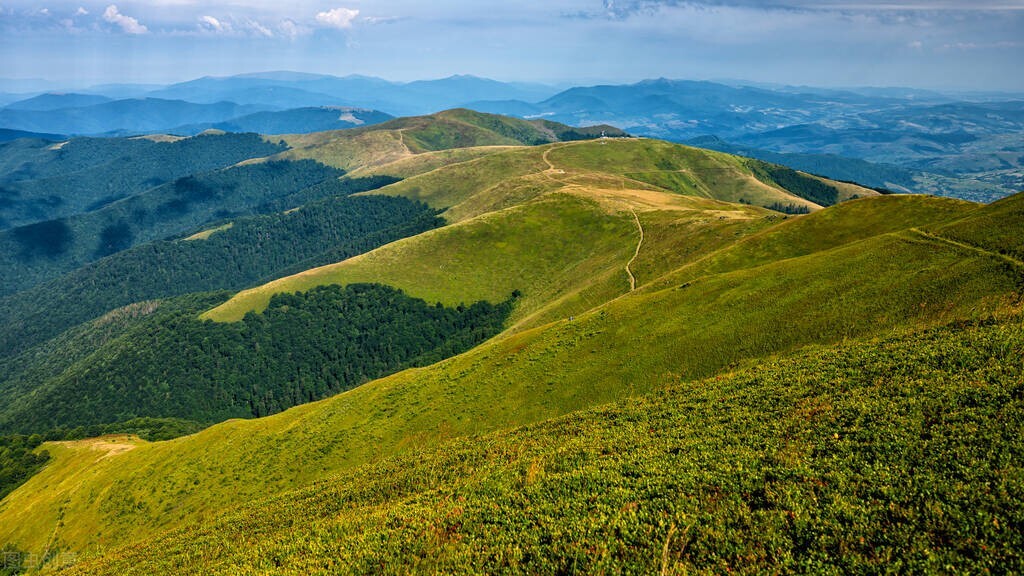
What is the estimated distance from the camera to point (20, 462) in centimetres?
13938

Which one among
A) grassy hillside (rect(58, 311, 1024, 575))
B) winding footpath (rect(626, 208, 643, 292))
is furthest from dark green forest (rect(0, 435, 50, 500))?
winding footpath (rect(626, 208, 643, 292))

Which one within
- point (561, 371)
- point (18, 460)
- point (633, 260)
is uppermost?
point (561, 371)

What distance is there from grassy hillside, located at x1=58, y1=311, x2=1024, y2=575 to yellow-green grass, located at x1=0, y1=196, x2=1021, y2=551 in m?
9.34

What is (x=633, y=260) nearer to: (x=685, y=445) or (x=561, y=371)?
(x=561, y=371)

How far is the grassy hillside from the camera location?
21484 mm

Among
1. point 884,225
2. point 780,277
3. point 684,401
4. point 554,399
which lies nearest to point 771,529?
point 684,401

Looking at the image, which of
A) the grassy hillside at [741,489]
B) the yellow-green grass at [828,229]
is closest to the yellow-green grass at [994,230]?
the yellow-green grass at [828,229]

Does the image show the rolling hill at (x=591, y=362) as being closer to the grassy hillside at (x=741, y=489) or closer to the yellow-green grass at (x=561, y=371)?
the yellow-green grass at (x=561, y=371)

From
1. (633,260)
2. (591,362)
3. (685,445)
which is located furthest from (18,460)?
(633,260)

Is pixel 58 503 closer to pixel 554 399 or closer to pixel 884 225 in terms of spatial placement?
pixel 554 399

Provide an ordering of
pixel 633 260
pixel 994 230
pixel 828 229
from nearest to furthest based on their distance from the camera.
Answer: pixel 994 230 → pixel 828 229 → pixel 633 260

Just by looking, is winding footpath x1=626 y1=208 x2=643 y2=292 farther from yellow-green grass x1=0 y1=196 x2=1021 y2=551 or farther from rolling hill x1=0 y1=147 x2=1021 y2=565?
yellow-green grass x1=0 y1=196 x2=1021 y2=551

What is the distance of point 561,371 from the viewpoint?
64.8 meters

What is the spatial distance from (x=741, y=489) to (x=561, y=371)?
1522 inches
